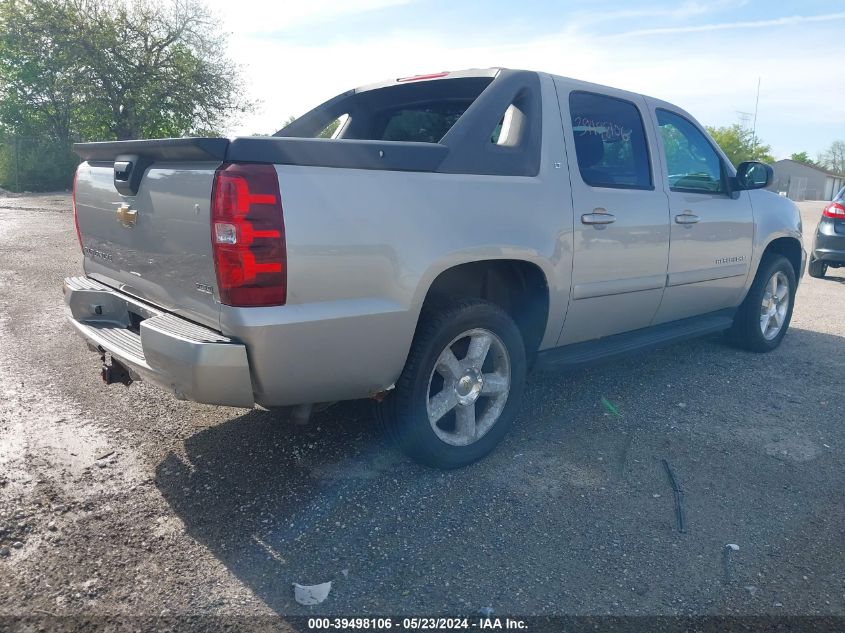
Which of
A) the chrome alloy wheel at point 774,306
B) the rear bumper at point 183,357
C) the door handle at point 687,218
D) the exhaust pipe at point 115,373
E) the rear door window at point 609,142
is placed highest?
the rear door window at point 609,142

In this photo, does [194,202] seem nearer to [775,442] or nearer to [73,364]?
[73,364]

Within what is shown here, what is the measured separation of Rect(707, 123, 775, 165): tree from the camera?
71750 mm

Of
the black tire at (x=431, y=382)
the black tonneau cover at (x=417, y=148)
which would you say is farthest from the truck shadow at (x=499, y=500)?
the black tonneau cover at (x=417, y=148)

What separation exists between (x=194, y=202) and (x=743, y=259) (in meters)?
4.24

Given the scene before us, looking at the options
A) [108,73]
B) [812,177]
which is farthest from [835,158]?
[108,73]

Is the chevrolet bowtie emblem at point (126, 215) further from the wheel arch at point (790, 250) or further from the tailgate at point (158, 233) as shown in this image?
the wheel arch at point (790, 250)

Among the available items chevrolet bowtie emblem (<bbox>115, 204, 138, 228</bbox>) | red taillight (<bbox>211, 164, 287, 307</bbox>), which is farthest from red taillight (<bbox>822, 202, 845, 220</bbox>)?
chevrolet bowtie emblem (<bbox>115, 204, 138, 228</bbox>)

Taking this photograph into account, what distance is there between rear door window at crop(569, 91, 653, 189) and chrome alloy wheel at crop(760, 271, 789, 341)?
7.10 feet

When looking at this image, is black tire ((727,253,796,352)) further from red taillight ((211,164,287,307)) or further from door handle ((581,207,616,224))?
red taillight ((211,164,287,307))

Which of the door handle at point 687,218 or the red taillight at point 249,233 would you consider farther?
the door handle at point 687,218

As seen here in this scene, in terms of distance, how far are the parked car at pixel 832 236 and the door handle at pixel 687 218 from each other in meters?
6.50

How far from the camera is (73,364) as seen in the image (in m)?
5.03

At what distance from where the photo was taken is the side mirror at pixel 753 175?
17.0ft

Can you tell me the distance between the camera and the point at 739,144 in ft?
245
